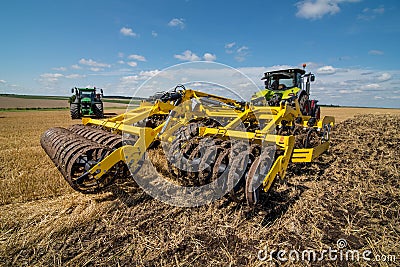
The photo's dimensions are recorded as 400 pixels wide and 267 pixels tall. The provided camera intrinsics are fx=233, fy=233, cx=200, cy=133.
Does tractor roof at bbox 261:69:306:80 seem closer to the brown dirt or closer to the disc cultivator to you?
the disc cultivator

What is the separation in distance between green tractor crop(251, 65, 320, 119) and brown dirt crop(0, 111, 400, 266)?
3390 mm

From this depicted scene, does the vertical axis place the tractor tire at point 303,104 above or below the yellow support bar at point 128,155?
above

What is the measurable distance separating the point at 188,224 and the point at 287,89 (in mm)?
6258

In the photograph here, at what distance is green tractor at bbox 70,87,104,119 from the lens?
A: 55.3 feet

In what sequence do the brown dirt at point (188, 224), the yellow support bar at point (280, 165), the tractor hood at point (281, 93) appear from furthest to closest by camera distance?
the tractor hood at point (281, 93) → the yellow support bar at point (280, 165) → the brown dirt at point (188, 224)

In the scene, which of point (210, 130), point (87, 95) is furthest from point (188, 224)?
point (87, 95)

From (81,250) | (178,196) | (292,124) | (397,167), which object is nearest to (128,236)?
(81,250)

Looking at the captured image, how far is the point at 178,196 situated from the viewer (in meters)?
3.53

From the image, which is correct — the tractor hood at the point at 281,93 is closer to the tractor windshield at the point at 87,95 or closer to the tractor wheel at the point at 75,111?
the tractor wheel at the point at 75,111

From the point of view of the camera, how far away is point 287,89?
767 centimetres

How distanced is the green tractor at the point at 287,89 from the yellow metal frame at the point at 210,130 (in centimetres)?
154

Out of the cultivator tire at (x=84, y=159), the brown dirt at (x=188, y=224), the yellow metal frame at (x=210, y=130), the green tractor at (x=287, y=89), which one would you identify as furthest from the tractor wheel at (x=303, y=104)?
the cultivator tire at (x=84, y=159)

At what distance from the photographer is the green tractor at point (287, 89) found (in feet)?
23.4

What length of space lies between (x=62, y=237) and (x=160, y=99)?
2689mm
